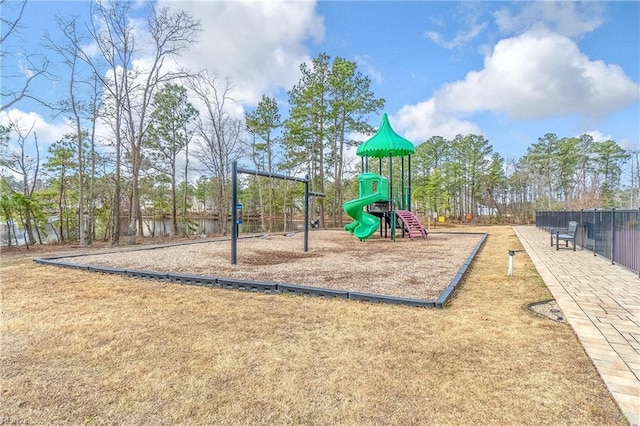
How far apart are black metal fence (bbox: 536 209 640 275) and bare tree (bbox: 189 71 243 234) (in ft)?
47.4

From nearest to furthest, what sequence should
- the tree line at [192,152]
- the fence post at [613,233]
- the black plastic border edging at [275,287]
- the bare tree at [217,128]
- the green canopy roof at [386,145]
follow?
the black plastic border edging at [275,287] < the fence post at [613,233] < the tree line at [192,152] < the green canopy roof at [386,145] < the bare tree at [217,128]

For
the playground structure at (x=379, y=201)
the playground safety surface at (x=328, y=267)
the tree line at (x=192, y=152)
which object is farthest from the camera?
the playground structure at (x=379, y=201)

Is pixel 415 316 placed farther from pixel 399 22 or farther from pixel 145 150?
pixel 145 150

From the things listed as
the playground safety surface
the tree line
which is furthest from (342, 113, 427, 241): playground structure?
the tree line

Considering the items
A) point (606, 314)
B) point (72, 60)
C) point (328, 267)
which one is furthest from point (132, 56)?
point (606, 314)

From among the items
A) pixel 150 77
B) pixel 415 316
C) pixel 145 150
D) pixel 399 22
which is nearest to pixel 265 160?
pixel 145 150

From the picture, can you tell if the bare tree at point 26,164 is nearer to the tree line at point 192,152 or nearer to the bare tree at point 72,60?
the tree line at point 192,152

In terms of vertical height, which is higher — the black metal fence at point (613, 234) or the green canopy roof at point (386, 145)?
the green canopy roof at point (386, 145)

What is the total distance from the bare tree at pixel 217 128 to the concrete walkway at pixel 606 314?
14746mm

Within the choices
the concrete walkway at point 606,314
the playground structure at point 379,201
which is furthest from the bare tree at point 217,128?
the concrete walkway at point 606,314

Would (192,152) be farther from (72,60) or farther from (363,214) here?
(363,214)

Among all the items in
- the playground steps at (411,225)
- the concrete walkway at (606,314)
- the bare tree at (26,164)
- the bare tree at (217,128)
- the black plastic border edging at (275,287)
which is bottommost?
the concrete walkway at (606,314)

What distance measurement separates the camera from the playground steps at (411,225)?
1227cm

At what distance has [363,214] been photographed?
38.3ft
